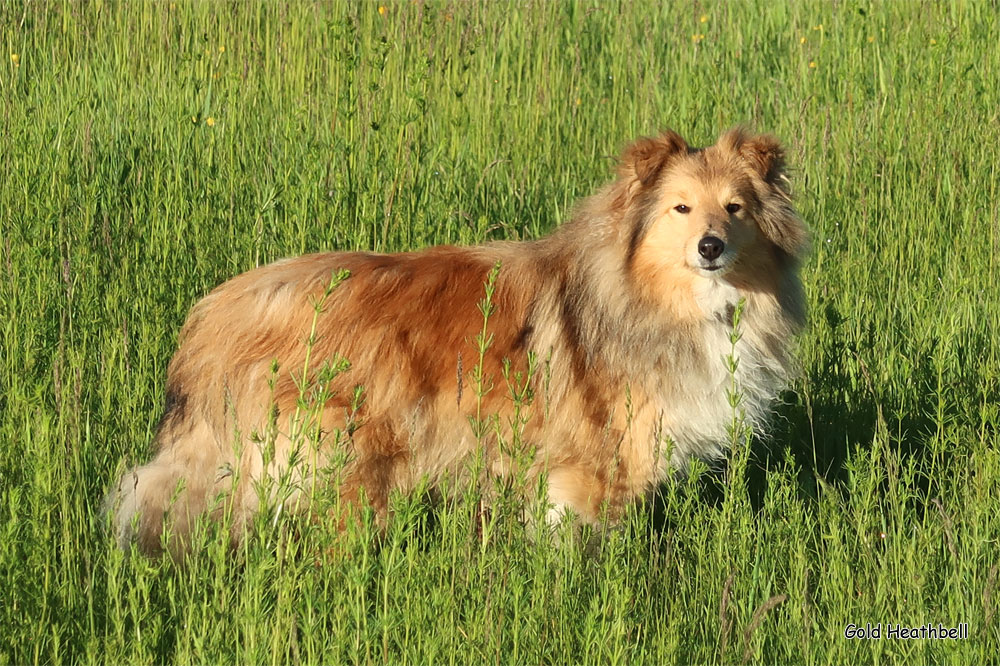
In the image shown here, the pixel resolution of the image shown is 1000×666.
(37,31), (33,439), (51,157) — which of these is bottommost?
(33,439)

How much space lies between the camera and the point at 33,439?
11.8 feet

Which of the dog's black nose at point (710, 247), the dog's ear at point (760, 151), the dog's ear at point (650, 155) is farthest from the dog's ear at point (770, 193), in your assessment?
the dog's black nose at point (710, 247)

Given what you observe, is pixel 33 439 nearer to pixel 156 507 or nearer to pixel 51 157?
pixel 156 507

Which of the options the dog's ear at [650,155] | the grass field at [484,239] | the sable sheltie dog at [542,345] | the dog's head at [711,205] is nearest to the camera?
the grass field at [484,239]

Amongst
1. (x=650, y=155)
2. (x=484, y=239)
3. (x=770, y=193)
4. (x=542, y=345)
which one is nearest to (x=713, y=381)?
(x=542, y=345)

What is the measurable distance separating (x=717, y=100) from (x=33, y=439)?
4470 mm

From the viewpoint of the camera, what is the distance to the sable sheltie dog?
3645mm

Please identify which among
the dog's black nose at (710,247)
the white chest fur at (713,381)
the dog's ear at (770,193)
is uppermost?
the dog's ear at (770,193)

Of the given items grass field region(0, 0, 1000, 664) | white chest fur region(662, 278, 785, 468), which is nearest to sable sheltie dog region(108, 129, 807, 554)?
white chest fur region(662, 278, 785, 468)

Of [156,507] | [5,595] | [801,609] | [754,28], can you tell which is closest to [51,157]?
[156,507]

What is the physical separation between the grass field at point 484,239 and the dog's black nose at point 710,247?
0.78 m

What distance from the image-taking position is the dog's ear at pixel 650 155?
13.0 feet

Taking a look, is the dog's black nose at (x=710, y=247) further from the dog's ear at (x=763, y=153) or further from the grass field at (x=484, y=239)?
the grass field at (x=484, y=239)

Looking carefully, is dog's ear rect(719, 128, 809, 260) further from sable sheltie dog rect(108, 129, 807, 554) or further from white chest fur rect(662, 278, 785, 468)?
white chest fur rect(662, 278, 785, 468)
